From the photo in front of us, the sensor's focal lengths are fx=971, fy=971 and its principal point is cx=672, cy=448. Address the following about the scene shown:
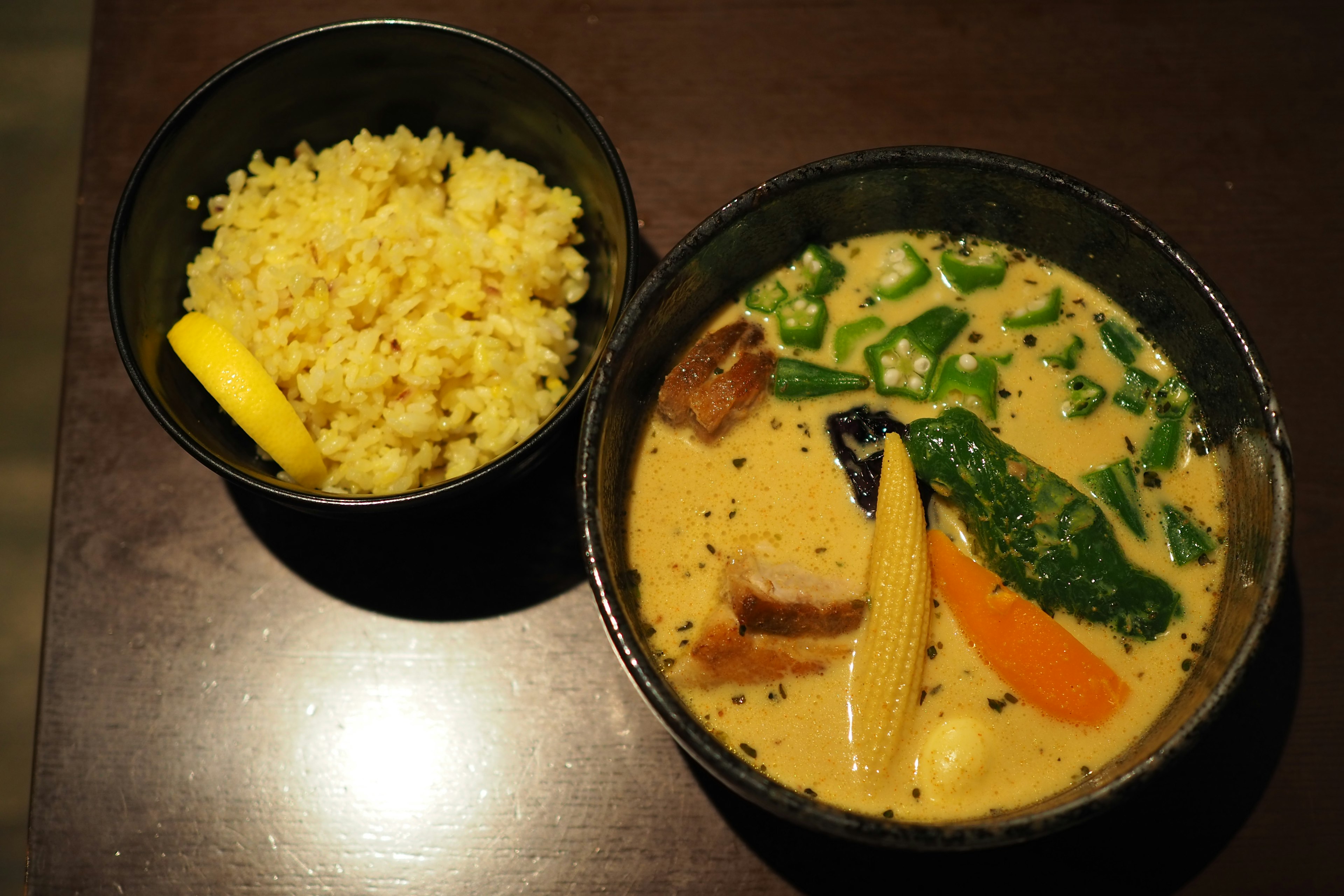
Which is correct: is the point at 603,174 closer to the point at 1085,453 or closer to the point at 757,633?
the point at 757,633

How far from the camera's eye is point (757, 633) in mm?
1557

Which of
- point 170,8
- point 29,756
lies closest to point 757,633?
point 29,756

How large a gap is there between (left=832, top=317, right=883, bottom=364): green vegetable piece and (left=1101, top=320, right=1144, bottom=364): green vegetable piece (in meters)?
0.41

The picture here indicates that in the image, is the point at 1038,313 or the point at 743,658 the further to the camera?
the point at 1038,313

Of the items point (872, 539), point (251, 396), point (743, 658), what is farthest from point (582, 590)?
point (251, 396)

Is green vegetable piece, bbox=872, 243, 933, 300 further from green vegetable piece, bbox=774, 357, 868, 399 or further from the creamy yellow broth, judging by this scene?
green vegetable piece, bbox=774, 357, 868, 399

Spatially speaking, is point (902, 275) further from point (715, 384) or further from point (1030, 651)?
point (1030, 651)

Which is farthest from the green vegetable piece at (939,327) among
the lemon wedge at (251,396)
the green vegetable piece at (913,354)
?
the lemon wedge at (251,396)

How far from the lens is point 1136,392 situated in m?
1.73

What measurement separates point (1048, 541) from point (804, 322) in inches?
22.2

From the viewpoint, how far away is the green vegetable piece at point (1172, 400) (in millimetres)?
Answer: 1718

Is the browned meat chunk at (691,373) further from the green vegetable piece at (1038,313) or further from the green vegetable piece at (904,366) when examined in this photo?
the green vegetable piece at (1038,313)

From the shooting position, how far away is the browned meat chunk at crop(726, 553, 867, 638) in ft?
5.01

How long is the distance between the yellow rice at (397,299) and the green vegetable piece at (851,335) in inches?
20.3
